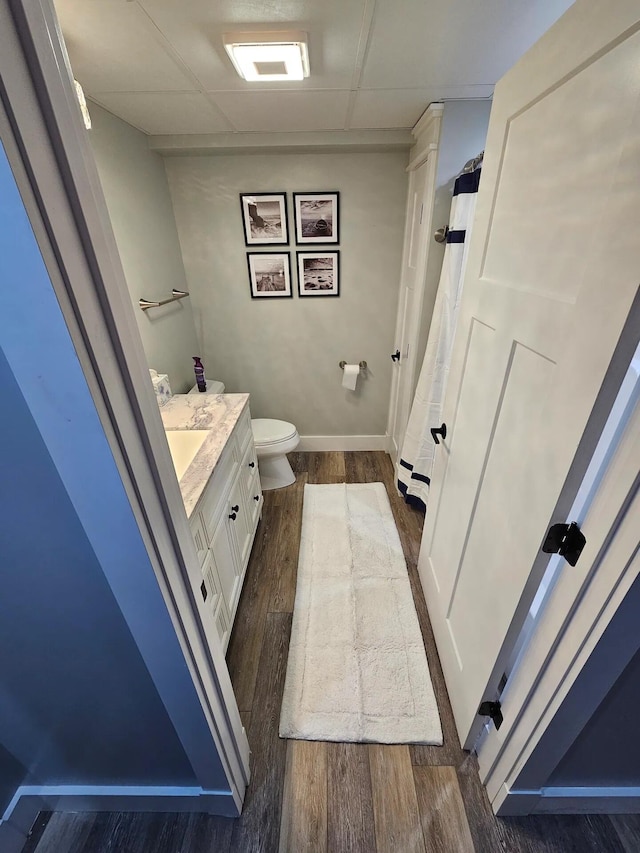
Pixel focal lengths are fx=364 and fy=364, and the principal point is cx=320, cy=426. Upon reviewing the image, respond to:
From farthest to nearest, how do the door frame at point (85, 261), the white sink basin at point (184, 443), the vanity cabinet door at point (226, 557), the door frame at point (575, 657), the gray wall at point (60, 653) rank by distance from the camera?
the white sink basin at point (184, 443)
the vanity cabinet door at point (226, 557)
the door frame at point (575, 657)
the gray wall at point (60, 653)
the door frame at point (85, 261)

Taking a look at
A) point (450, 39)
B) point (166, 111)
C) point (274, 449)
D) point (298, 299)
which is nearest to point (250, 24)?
point (450, 39)

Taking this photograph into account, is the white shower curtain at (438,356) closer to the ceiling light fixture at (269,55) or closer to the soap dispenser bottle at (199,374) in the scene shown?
the ceiling light fixture at (269,55)

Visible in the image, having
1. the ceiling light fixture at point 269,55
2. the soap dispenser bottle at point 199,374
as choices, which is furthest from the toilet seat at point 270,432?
the ceiling light fixture at point 269,55

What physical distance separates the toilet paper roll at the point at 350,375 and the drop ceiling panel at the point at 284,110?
4.70 ft

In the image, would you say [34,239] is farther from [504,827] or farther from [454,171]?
[454,171]

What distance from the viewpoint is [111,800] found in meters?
1.15

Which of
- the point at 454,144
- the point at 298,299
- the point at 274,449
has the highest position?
the point at 454,144

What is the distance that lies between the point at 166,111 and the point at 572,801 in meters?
3.07

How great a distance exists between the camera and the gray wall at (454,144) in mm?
1695

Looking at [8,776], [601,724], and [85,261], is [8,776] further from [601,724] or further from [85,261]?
[601,724]

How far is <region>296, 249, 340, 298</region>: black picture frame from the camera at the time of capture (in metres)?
2.49

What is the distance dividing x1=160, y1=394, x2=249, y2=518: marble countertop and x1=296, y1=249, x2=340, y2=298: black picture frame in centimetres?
100

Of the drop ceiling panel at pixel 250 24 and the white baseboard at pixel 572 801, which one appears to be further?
the white baseboard at pixel 572 801

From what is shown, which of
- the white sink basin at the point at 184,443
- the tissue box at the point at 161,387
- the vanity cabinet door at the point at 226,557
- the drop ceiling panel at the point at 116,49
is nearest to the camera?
the drop ceiling panel at the point at 116,49
